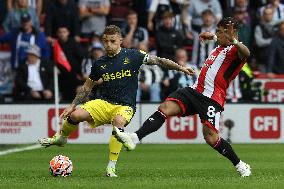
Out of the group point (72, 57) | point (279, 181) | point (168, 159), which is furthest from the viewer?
point (72, 57)

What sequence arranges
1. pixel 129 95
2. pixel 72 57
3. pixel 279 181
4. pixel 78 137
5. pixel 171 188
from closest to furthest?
pixel 171 188 → pixel 279 181 → pixel 129 95 → pixel 78 137 → pixel 72 57

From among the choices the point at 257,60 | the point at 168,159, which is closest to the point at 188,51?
the point at 257,60

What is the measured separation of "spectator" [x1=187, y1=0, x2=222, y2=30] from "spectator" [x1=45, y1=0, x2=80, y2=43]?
2.68m

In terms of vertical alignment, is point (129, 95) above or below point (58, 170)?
above

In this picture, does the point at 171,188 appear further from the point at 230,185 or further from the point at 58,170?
the point at 58,170

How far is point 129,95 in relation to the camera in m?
13.0

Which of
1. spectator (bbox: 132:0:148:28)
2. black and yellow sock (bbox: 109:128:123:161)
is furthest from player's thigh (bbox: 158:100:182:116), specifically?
spectator (bbox: 132:0:148:28)

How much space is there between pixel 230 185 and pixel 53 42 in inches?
460

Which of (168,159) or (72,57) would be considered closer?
(168,159)

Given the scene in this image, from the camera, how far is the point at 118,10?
76.2ft

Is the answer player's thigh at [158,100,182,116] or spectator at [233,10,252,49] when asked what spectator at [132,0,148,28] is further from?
player's thigh at [158,100,182,116]

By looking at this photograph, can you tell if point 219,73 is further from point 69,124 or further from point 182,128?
point 182,128

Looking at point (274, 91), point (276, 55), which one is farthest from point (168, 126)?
point (276, 55)

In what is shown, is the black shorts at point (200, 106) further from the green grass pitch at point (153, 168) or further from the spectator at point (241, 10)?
the spectator at point (241, 10)
